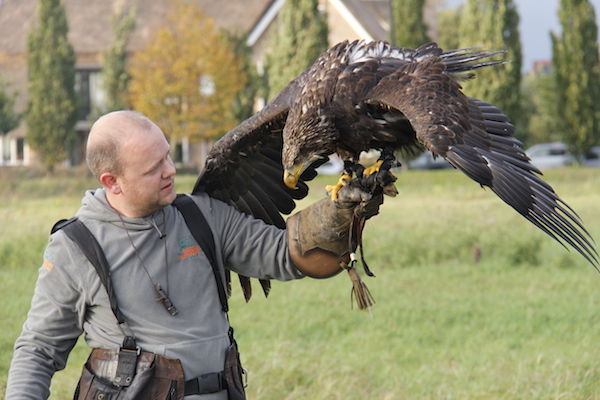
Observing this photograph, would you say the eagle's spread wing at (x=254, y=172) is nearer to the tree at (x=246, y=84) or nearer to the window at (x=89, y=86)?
the tree at (x=246, y=84)

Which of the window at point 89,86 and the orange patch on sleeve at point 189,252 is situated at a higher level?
the orange patch on sleeve at point 189,252

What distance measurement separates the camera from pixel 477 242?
34.3 feet

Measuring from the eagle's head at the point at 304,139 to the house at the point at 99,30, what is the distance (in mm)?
27729

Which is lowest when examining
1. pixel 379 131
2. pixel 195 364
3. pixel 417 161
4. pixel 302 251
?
pixel 417 161

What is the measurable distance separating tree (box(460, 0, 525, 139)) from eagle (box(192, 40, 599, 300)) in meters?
22.9

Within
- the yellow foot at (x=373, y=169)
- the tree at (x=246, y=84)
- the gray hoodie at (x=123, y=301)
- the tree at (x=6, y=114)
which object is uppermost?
the yellow foot at (x=373, y=169)

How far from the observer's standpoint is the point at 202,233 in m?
3.41

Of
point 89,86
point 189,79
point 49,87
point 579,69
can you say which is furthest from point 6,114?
point 579,69

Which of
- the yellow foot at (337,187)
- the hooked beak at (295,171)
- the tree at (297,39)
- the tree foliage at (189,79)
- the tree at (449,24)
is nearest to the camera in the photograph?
the yellow foot at (337,187)

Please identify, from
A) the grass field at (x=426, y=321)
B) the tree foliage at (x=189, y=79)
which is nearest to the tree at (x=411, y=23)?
the tree foliage at (x=189, y=79)

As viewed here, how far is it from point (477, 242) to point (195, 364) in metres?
7.65

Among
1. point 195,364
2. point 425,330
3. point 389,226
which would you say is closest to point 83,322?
point 195,364

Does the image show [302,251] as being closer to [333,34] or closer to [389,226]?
[389,226]

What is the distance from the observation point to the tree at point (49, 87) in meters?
28.5
